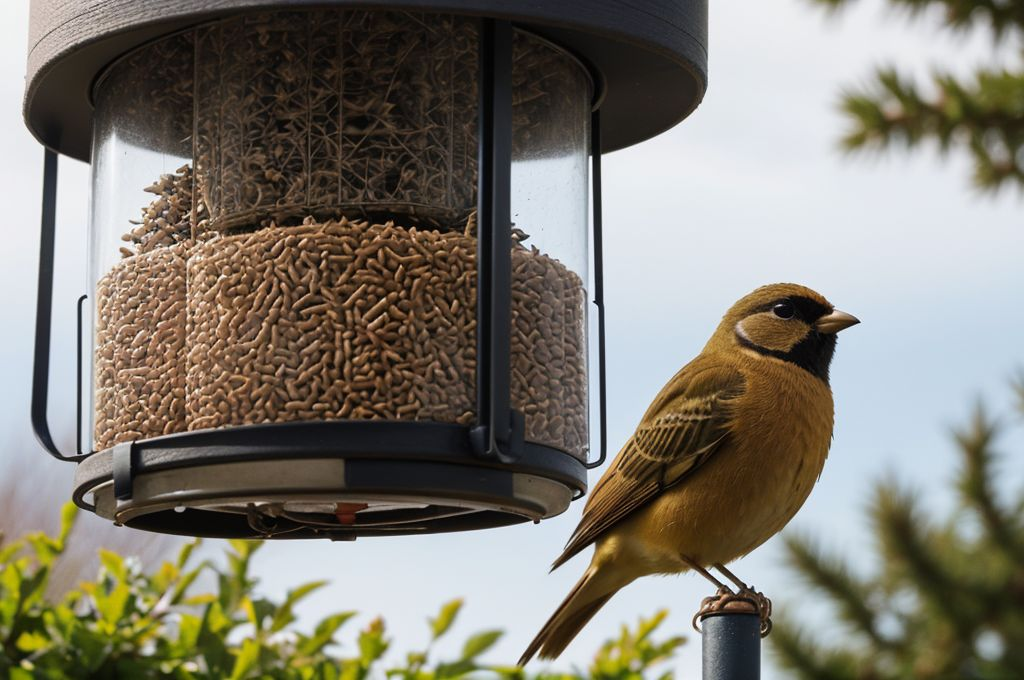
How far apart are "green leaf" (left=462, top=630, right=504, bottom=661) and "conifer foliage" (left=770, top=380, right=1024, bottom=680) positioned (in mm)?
4806

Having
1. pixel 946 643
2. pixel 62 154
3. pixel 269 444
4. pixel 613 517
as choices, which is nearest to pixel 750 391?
pixel 613 517

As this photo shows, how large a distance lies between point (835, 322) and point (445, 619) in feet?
4.27

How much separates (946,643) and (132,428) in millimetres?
6397

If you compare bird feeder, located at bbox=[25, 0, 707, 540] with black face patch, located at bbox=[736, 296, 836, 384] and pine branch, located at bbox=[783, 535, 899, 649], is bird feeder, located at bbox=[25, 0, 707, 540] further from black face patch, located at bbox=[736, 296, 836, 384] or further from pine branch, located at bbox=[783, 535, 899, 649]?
pine branch, located at bbox=[783, 535, 899, 649]

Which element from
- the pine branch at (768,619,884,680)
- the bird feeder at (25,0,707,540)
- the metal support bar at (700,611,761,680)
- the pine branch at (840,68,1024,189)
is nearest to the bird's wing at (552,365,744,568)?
the bird feeder at (25,0,707,540)

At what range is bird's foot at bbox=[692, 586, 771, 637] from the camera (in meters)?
3.11

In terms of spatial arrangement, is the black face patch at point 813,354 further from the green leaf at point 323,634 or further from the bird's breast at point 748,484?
the green leaf at point 323,634

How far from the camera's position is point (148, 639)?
3785 millimetres

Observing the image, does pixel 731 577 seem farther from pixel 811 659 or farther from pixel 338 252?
pixel 811 659

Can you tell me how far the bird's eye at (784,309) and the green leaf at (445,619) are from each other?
120cm

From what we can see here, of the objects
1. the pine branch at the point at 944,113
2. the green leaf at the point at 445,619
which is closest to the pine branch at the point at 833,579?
the pine branch at the point at 944,113

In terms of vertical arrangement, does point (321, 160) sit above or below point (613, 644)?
above

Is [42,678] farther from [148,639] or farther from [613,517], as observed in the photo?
[613,517]

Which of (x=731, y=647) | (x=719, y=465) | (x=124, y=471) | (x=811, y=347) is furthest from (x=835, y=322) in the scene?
(x=124, y=471)
